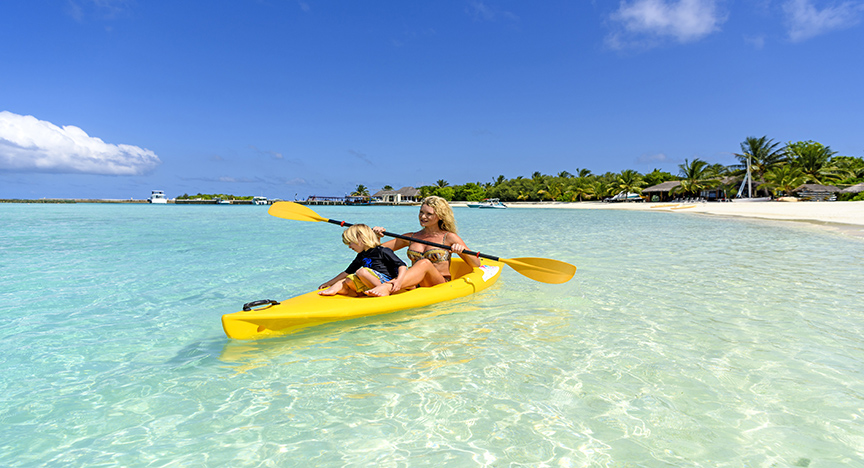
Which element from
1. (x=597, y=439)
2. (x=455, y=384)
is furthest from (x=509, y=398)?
(x=597, y=439)

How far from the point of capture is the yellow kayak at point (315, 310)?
342cm

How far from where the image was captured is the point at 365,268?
415cm

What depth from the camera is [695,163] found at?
46.4 m

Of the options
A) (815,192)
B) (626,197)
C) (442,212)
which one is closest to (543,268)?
(442,212)

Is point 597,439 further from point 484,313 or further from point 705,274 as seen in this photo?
point 705,274

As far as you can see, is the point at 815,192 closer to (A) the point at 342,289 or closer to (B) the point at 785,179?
(B) the point at 785,179

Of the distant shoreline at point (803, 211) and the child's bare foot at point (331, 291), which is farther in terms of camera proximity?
the distant shoreline at point (803, 211)

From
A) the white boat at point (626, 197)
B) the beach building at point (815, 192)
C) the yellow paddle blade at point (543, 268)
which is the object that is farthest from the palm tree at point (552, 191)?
the yellow paddle blade at point (543, 268)

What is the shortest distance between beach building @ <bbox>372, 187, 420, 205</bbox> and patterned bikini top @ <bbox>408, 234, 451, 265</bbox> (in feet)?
265

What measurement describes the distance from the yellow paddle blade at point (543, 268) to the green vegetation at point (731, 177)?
38.8 m

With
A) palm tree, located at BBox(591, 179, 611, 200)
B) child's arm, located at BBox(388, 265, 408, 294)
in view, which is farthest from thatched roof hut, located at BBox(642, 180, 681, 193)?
child's arm, located at BBox(388, 265, 408, 294)

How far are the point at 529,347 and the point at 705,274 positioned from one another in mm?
4821

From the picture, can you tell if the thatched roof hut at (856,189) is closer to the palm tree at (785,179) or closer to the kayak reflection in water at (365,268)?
the palm tree at (785,179)

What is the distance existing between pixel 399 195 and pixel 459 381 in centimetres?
8680
